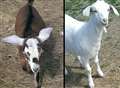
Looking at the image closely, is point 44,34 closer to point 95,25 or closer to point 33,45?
point 33,45

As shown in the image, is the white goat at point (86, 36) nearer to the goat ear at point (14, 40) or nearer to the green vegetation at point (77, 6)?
the green vegetation at point (77, 6)

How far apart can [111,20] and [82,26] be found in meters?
0.13

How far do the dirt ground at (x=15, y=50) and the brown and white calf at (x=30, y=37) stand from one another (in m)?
0.04

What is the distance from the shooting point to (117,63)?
2.62m

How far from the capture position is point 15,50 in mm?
Result: 2627

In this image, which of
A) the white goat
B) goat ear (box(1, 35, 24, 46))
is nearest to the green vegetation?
the white goat

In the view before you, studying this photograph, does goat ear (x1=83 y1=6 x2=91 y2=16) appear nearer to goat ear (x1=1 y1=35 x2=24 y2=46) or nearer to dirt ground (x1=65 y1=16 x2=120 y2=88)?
dirt ground (x1=65 y1=16 x2=120 y2=88)

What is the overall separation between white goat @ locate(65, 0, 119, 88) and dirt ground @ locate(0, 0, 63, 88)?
0.34 ft

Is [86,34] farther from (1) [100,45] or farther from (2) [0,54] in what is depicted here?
(2) [0,54]

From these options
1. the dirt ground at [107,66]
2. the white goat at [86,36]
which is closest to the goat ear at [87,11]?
the white goat at [86,36]

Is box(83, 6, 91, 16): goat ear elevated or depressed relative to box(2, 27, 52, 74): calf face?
elevated

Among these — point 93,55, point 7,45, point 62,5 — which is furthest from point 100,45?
point 7,45

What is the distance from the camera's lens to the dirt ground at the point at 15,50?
2.62 meters

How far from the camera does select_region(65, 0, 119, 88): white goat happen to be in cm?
245
